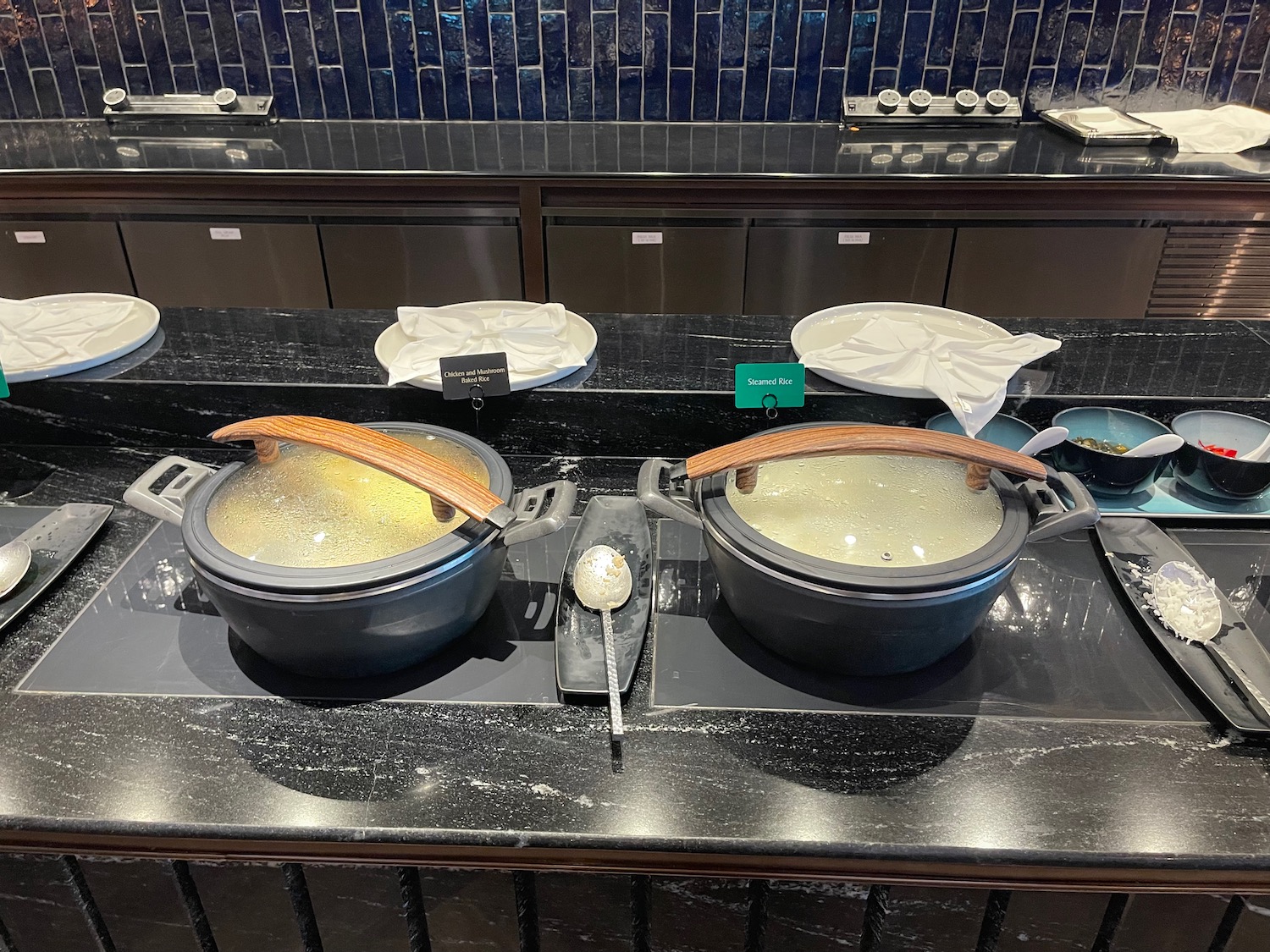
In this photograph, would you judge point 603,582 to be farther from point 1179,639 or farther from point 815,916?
point 1179,639

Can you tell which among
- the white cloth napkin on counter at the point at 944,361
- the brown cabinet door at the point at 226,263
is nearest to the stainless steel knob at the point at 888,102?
the brown cabinet door at the point at 226,263

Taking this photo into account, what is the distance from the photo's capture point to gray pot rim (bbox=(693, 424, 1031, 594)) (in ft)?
2.42

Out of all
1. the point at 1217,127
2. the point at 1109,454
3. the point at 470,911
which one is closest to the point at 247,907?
the point at 470,911

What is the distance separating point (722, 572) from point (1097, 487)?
57cm

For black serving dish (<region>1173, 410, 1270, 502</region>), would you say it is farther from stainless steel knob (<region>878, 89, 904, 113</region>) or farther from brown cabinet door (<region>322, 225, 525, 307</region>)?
stainless steel knob (<region>878, 89, 904, 113</region>)

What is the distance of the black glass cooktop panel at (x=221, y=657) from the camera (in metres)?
0.86

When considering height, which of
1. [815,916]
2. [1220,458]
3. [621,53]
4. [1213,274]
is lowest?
[1213,274]

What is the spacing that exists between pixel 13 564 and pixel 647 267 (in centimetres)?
217

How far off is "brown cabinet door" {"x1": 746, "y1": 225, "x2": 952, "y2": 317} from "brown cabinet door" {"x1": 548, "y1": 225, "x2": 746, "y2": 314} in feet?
0.24

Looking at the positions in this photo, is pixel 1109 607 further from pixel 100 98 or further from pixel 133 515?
pixel 100 98

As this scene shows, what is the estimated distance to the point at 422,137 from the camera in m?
3.17

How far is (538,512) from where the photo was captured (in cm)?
84

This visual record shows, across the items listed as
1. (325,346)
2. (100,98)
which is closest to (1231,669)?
(325,346)

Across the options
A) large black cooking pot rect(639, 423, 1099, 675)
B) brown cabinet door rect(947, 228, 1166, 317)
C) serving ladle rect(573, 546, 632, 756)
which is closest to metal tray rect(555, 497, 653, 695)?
serving ladle rect(573, 546, 632, 756)
